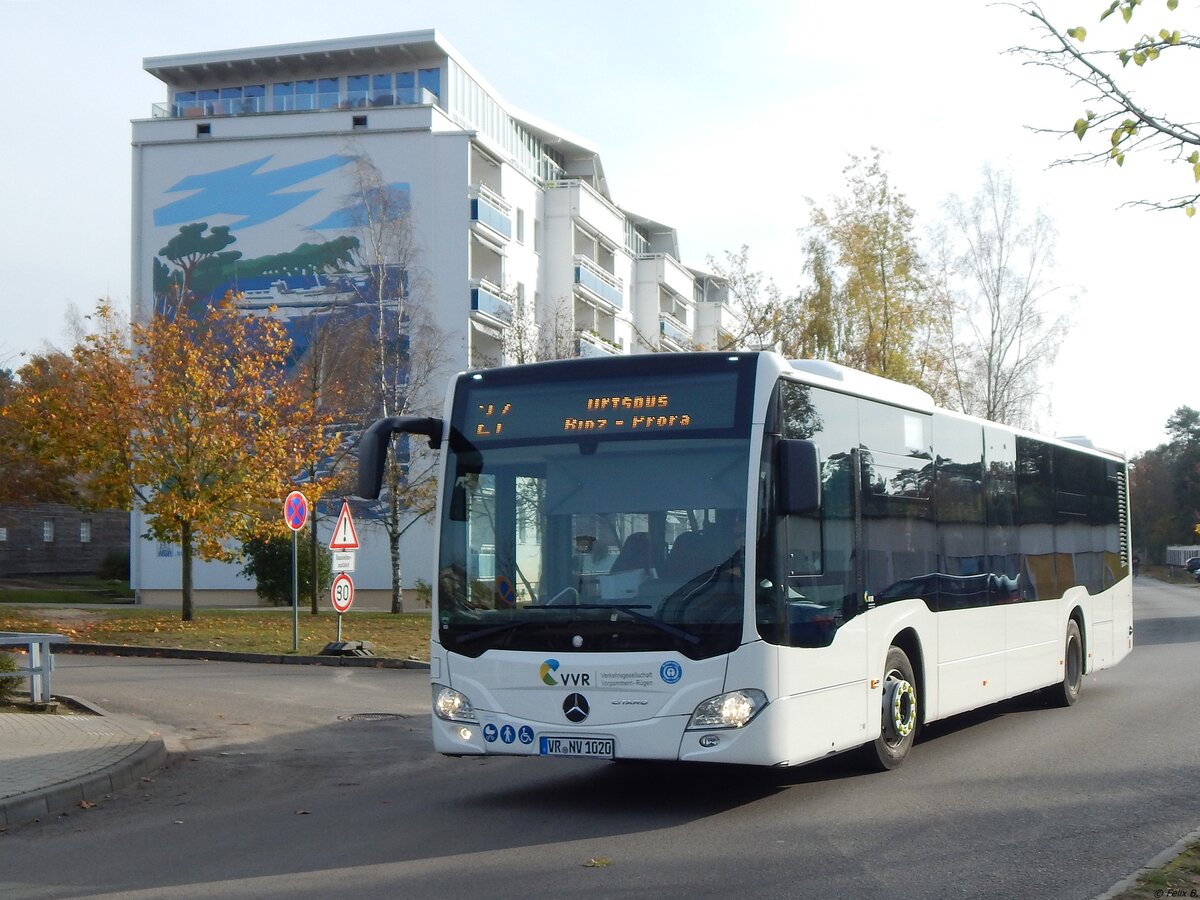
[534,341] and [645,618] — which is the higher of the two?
[534,341]

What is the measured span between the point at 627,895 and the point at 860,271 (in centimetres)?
3810

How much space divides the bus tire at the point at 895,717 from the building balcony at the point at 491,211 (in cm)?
4264

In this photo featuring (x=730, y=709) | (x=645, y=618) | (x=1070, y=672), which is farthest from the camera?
(x=1070, y=672)

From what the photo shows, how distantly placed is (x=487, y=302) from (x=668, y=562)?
44.1 m

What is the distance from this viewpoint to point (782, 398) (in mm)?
9484

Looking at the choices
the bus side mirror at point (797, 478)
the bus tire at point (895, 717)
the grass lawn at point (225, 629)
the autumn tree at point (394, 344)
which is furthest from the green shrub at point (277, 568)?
the bus side mirror at point (797, 478)

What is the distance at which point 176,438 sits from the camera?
30578 millimetres

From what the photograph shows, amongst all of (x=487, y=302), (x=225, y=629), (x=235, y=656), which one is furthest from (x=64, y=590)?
(x=235, y=656)

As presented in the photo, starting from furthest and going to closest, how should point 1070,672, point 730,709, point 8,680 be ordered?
1. point 1070,672
2. point 8,680
3. point 730,709

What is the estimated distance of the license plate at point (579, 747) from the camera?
9.05 meters

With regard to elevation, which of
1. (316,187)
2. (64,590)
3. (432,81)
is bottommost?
(64,590)

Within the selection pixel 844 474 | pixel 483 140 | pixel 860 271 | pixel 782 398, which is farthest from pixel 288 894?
pixel 483 140

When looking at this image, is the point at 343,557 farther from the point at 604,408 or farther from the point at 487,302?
the point at 487,302

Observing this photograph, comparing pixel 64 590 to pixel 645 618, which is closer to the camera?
pixel 645 618
